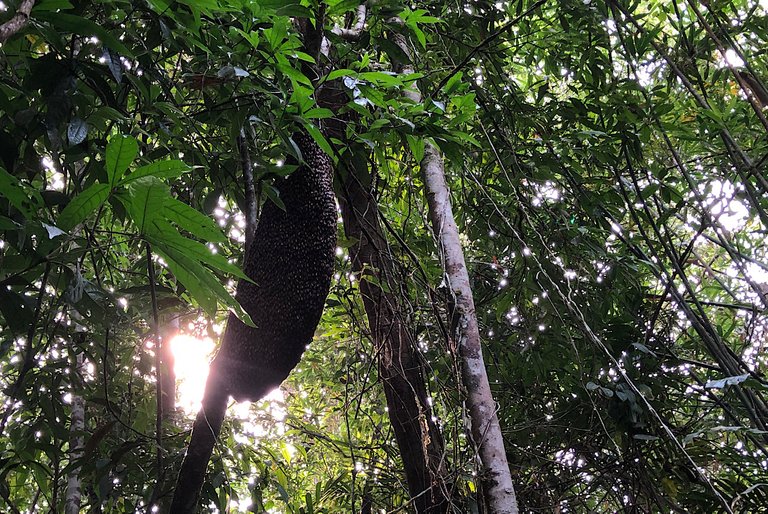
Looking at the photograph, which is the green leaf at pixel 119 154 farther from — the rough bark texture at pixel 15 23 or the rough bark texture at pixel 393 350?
the rough bark texture at pixel 393 350

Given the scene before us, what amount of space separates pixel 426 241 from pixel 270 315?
1239mm

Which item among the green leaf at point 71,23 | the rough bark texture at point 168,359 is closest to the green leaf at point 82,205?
the green leaf at point 71,23

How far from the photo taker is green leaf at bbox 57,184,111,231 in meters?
0.72

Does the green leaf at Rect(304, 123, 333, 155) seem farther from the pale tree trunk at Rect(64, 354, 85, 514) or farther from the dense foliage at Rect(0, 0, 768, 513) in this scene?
the pale tree trunk at Rect(64, 354, 85, 514)

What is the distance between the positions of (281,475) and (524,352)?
106 centimetres

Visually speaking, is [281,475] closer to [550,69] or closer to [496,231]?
[496,231]

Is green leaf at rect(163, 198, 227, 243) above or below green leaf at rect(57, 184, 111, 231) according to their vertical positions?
below

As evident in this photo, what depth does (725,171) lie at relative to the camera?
2.29 meters

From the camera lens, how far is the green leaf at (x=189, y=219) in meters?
0.75

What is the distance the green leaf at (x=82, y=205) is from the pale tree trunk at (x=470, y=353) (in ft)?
3.18

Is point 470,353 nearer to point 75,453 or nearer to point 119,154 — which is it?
point 119,154

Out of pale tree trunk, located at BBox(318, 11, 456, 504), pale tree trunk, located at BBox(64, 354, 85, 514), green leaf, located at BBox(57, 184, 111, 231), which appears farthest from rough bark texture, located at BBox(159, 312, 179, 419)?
green leaf, located at BBox(57, 184, 111, 231)

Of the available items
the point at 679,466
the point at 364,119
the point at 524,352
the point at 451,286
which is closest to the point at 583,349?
the point at 524,352

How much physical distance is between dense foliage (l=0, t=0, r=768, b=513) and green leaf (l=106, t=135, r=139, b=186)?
0.99 feet
